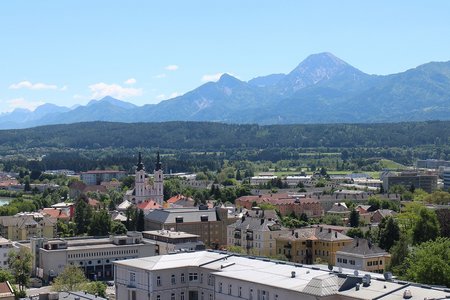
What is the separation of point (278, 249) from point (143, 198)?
4102cm

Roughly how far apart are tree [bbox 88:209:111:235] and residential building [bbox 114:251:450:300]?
35181 millimetres

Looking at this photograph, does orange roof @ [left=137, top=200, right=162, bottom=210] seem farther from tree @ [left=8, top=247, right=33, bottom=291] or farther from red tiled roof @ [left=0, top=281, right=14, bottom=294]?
red tiled roof @ [left=0, top=281, right=14, bottom=294]

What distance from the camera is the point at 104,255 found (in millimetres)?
67000

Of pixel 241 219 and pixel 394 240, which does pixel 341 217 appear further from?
pixel 394 240

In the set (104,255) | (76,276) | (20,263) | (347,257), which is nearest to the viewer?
(76,276)

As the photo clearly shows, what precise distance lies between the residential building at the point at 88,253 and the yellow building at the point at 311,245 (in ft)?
34.3

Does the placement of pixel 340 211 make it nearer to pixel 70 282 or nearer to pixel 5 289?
pixel 70 282

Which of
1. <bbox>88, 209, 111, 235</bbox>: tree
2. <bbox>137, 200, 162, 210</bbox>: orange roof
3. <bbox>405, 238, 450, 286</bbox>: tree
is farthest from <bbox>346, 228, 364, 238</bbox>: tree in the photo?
<bbox>137, 200, 162, 210</bbox>: orange roof

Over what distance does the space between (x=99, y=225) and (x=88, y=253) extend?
13831mm

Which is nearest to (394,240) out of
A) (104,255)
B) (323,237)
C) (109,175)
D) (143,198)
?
(323,237)

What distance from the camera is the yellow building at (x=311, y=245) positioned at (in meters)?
64.5

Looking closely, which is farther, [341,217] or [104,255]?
[341,217]

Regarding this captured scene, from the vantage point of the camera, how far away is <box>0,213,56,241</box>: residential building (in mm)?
82500

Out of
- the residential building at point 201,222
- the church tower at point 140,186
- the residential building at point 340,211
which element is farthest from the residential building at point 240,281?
the church tower at point 140,186
